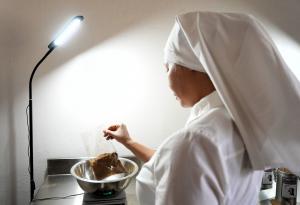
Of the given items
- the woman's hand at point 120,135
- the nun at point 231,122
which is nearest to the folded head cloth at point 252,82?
the nun at point 231,122

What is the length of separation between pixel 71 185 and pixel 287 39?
→ 1321 millimetres

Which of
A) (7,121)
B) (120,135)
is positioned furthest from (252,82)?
(7,121)

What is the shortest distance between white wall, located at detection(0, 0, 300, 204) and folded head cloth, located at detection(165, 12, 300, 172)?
69 cm

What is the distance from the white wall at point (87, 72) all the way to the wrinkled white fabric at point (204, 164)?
2.30 ft

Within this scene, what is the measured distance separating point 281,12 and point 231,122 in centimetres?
100

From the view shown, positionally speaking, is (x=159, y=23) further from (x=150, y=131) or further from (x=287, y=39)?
(x=287, y=39)

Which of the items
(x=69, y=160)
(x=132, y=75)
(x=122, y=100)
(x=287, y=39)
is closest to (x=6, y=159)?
(x=69, y=160)

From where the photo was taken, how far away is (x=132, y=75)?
1.38m

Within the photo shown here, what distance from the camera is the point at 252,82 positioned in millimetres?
643

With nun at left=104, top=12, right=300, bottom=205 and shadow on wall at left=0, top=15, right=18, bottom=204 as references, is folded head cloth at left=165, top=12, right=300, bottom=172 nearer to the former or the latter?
nun at left=104, top=12, right=300, bottom=205

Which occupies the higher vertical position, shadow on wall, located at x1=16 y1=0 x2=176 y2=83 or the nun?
shadow on wall, located at x1=16 y1=0 x2=176 y2=83

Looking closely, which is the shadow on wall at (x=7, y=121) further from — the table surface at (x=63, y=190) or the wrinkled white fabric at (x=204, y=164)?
the wrinkled white fabric at (x=204, y=164)

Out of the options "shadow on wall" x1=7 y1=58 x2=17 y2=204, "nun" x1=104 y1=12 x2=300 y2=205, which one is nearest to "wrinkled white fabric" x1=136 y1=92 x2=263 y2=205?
"nun" x1=104 y1=12 x2=300 y2=205

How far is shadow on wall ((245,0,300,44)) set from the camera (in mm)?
1396
